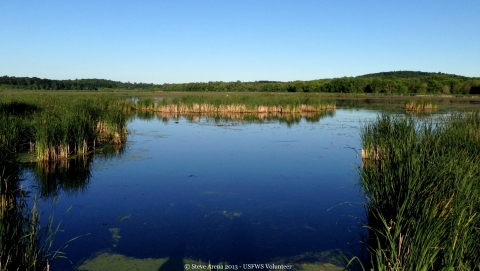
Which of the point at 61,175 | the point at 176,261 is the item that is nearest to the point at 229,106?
the point at 61,175

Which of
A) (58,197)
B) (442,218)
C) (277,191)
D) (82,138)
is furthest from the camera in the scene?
(82,138)

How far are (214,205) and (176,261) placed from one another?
2.04 m

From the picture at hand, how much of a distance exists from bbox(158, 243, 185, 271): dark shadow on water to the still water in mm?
26

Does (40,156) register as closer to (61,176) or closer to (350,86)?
(61,176)

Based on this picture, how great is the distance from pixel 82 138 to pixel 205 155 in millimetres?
3424

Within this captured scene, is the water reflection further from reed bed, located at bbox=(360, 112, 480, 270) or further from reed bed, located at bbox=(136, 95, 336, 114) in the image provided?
reed bed, located at bbox=(136, 95, 336, 114)

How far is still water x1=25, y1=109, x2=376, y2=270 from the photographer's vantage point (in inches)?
178

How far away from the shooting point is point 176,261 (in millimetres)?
4172

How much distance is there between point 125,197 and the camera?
662 cm

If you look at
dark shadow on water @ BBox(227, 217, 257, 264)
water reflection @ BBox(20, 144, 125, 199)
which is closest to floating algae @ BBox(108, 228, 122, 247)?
dark shadow on water @ BBox(227, 217, 257, 264)

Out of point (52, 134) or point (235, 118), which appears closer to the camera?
point (52, 134)

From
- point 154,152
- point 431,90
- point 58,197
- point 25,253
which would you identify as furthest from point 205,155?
point 431,90

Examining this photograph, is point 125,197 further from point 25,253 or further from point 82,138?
point 82,138

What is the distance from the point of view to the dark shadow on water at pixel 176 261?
4009 millimetres
